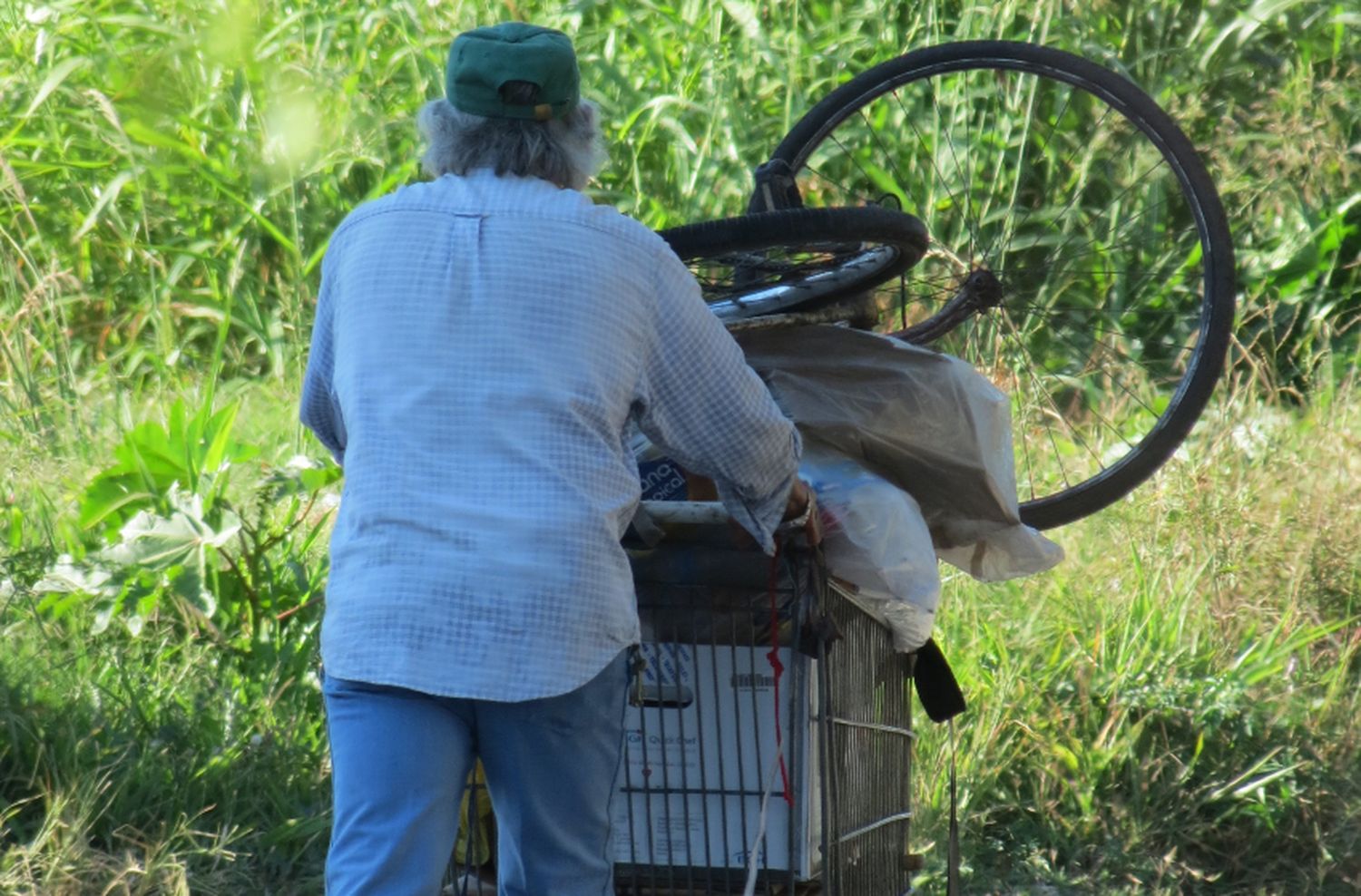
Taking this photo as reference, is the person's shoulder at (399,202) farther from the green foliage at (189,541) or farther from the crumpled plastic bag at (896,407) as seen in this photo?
the green foliage at (189,541)

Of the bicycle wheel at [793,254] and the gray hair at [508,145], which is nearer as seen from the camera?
the gray hair at [508,145]

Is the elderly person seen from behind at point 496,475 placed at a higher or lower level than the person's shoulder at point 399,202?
lower

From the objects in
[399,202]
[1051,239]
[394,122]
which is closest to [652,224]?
[394,122]

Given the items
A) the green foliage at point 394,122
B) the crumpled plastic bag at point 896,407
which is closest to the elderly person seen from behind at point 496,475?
the crumpled plastic bag at point 896,407

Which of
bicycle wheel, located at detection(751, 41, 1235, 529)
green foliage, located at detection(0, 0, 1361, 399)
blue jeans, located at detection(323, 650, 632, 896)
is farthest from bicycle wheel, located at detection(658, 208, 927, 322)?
green foliage, located at detection(0, 0, 1361, 399)

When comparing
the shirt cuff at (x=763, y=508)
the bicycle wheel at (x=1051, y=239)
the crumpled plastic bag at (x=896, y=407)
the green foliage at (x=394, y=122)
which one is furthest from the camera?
the green foliage at (x=394, y=122)

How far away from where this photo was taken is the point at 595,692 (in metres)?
2.12

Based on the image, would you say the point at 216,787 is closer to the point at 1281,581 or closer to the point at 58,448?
the point at 58,448

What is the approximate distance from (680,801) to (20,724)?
1.60 m

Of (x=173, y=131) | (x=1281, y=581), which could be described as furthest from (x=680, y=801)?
(x=173, y=131)

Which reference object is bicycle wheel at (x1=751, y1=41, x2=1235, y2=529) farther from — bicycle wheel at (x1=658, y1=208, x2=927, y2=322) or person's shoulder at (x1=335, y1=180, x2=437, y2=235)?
person's shoulder at (x1=335, y1=180, x2=437, y2=235)

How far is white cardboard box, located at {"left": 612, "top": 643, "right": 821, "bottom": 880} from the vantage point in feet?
8.14

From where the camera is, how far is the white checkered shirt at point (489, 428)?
6.60 ft

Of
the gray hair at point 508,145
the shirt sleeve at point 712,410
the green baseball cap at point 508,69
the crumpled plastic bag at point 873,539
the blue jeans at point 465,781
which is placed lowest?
the blue jeans at point 465,781
